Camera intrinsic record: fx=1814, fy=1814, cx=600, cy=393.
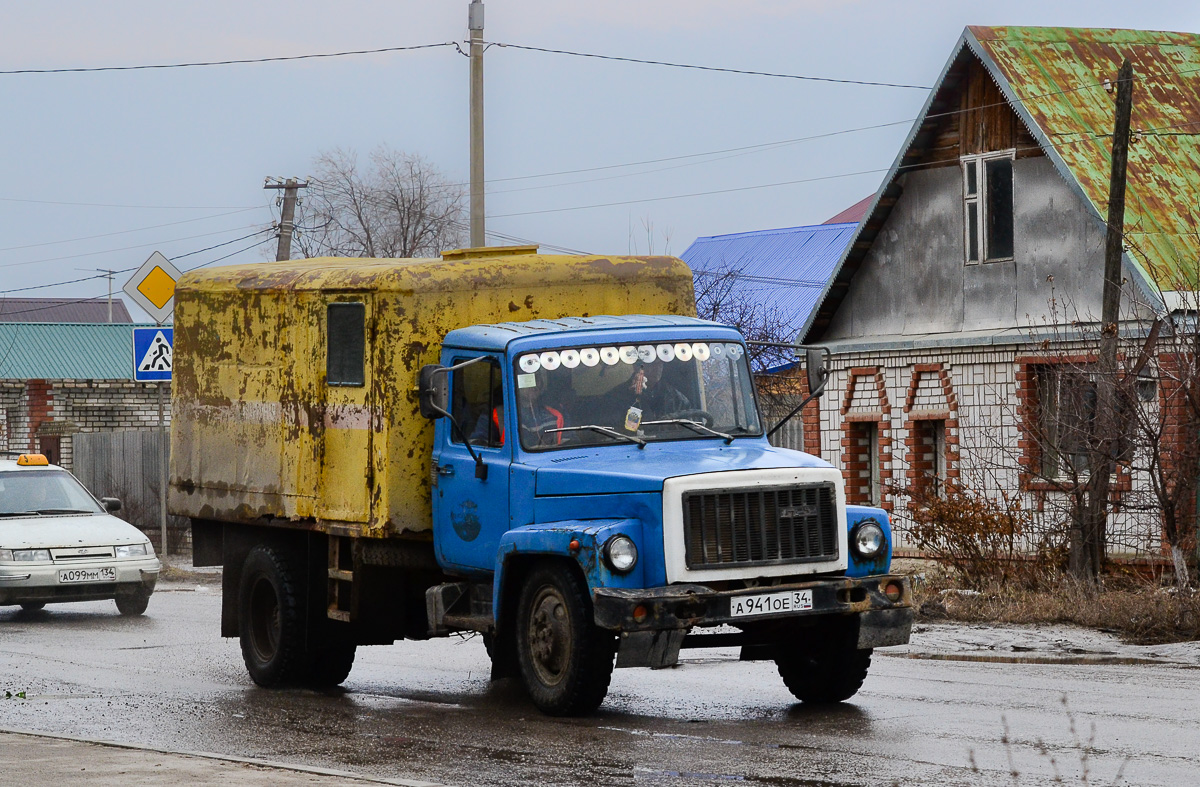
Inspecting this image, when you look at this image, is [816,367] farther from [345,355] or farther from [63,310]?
[63,310]

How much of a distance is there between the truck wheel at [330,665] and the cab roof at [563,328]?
2511mm

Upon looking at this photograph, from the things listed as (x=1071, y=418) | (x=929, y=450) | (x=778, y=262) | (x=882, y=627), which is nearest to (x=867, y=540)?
(x=882, y=627)

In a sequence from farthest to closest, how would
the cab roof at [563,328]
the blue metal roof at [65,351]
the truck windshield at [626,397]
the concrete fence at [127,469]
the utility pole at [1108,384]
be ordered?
the blue metal roof at [65,351] → the concrete fence at [127,469] → the utility pole at [1108,384] → the cab roof at [563,328] → the truck windshield at [626,397]

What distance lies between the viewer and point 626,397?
10773mm

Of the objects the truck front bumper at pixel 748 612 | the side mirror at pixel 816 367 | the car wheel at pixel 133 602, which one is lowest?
the car wheel at pixel 133 602

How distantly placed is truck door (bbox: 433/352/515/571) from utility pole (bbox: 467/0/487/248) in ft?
38.5

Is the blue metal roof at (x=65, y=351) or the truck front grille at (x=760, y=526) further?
the blue metal roof at (x=65, y=351)

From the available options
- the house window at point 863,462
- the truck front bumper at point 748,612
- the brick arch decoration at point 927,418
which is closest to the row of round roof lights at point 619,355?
the truck front bumper at point 748,612

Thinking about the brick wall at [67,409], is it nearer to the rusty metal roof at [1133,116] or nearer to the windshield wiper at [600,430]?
the rusty metal roof at [1133,116]

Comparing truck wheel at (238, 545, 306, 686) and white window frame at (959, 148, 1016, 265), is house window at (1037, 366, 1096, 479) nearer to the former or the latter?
white window frame at (959, 148, 1016, 265)

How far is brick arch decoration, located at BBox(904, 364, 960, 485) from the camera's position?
77.3 ft

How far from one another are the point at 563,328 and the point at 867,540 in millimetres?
2214

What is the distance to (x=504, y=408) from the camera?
1074cm

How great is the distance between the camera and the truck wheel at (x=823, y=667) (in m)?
10.6
